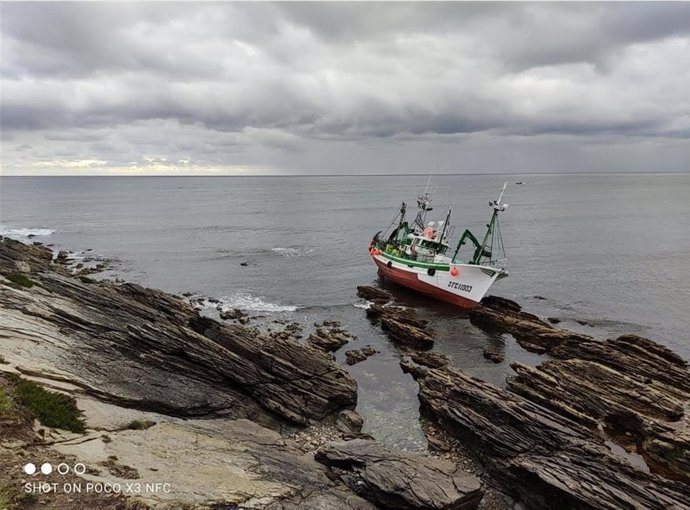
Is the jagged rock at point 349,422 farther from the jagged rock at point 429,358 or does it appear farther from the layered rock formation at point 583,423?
the jagged rock at point 429,358

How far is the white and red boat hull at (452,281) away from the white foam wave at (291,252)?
28.9 m

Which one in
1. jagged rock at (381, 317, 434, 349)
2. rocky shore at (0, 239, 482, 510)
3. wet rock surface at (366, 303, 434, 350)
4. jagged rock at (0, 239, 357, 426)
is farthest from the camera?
wet rock surface at (366, 303, 434, 350)

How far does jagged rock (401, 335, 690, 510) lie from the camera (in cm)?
1862

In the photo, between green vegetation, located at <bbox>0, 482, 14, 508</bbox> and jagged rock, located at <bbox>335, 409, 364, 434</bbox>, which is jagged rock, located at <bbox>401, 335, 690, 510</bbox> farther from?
green vegetation, located at <bbox>0, 482, 14, 508</bbox>

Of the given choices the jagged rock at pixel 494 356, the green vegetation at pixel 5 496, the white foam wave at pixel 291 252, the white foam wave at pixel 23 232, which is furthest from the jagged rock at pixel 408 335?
the white foam wave at pixel 23 232

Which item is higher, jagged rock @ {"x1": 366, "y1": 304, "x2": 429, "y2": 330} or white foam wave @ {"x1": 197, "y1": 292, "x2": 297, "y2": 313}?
jagged rock @ {"x1": 366, "y1": 304, "x2": 429, "y2": 330}

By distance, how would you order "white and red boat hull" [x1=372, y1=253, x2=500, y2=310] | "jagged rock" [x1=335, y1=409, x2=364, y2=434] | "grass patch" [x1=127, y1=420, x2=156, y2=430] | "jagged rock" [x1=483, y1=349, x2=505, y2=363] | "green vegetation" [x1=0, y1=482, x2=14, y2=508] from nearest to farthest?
"green vegetation" [x1=0, y1=482, x2=14, y2=508] < "grass patch" [x1=127, y1=420, x2=156, y2=430] < "jagged rock" [x1=335, y1=409, x2=364, y2=434] < "jagged rock" [x1=483, y1=349, x2=505, y2=363] < "white and red boat hull" [x1=372, y1=253, x2=500, y2=310]

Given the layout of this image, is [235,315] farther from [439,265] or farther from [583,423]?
[583,423]

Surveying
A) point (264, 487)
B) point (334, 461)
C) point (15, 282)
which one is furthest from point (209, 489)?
point (15, 282)

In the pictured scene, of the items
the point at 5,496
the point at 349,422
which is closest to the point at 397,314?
the point at 349,422

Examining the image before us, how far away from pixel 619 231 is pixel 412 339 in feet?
300

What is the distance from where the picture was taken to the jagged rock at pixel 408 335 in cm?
3981

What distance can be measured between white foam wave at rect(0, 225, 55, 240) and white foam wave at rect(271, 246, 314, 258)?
55152mm

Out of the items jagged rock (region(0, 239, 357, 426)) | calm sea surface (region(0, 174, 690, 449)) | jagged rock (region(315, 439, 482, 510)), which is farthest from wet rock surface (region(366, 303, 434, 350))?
jagged rock (region(315, 439, 482, 510))
